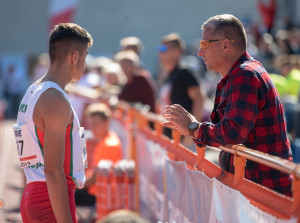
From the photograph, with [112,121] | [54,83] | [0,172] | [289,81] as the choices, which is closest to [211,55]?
[54,83]

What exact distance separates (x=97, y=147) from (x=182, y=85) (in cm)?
142

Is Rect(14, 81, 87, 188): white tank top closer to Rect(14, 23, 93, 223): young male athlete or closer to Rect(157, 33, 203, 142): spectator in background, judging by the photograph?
Rect(14, 23, 93, 223): young male athlete

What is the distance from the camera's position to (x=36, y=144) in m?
3.41

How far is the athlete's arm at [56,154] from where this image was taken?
3.26 m

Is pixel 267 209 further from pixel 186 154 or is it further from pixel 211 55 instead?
pixel 186 154

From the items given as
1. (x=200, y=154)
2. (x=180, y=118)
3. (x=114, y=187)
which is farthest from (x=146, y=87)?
(x=180, y=118)

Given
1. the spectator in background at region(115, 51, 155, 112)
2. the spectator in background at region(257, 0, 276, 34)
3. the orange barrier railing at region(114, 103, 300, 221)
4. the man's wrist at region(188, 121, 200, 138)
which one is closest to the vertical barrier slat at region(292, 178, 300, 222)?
the orange barrier railing at region(114, 103, 300, 221)

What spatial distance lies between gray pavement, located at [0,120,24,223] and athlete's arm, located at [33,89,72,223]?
3085 millimetres

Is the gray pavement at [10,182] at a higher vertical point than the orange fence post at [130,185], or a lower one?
lower

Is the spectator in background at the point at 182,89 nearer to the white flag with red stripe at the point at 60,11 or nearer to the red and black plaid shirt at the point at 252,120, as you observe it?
the red and black plaid shirt at the point at 252,120

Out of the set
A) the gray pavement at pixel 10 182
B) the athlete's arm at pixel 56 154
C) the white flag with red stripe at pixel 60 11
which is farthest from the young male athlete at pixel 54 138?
the white flag with red stripe at pixel 60 11

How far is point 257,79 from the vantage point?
10.7 ft

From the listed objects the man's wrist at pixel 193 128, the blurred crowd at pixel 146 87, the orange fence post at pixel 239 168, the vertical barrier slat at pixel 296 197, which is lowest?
the blurred crowd at pixel 146 87

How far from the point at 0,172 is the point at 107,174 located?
696cm
